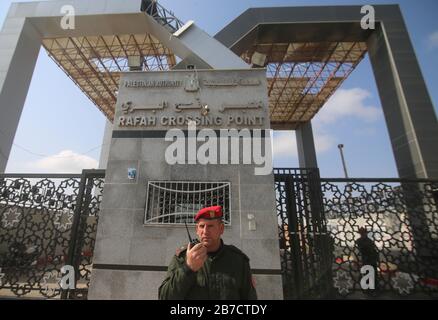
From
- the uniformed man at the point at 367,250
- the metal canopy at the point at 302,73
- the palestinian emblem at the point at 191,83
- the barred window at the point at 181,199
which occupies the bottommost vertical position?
the uniformed man at the point at 367,250

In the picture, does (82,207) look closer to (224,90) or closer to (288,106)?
(224,90)

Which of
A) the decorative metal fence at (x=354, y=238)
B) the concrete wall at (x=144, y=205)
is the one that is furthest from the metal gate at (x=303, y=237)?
the concrete wall at (x=144, y=205)

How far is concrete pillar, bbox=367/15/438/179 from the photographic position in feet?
22.9

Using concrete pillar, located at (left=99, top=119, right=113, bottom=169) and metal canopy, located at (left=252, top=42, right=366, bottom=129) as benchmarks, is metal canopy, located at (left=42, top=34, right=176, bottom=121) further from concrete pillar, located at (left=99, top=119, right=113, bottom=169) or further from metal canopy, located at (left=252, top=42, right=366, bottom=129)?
metal canopy, located at (left=252, top=42, right=366, bottom=129)

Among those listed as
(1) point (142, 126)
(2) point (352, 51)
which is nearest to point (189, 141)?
(1) point (142, 126)

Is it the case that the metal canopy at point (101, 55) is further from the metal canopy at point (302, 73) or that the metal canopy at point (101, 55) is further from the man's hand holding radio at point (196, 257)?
the man's hand holding radio at point (196, 257)

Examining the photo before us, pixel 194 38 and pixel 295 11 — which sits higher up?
pixel 295 11

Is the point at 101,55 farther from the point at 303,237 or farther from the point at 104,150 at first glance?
the point at 303,237

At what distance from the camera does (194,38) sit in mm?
→ 7438

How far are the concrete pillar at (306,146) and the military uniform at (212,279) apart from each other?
16.1 meters

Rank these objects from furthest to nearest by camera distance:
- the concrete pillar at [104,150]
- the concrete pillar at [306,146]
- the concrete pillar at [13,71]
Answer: the concrete pillar at [104,150], the concrete pillar at [306,146], the concrete pillar at [13,71]

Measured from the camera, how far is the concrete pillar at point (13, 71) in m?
8.01

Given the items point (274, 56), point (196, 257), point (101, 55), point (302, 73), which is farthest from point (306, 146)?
point (196, 257)

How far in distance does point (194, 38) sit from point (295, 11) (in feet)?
15.2
